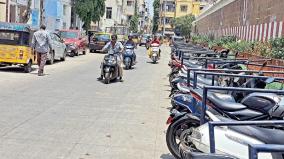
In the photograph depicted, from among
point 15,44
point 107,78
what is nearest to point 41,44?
point 15,44

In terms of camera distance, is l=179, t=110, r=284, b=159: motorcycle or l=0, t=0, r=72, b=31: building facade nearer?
l=179, t=110, r=284, b=159: motorcycle

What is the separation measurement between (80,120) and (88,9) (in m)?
45.1

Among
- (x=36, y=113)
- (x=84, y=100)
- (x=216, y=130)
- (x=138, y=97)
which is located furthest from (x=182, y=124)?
(x=138, y=97)

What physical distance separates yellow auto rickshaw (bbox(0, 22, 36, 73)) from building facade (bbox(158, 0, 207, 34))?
99579 mm

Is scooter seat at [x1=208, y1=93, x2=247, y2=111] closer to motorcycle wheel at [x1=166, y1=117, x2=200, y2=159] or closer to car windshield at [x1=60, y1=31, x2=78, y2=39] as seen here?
motorcycle wheel at [x1=166, y1=117, x2=200, y2=159]

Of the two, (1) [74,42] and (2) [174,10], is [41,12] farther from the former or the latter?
(2) [174,10]

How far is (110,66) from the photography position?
16.0 metres

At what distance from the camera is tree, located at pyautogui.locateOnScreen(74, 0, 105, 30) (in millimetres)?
53031

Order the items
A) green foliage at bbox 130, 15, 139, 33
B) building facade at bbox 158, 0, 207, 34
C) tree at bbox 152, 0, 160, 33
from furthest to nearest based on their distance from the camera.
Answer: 1. tree at bbox 152, 0, 160, 33
2. building facade at bbox 158, 0, 207, 34
3. green foliage at bbox 130, 15, 139, 33

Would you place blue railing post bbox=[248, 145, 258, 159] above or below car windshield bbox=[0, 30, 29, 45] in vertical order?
below

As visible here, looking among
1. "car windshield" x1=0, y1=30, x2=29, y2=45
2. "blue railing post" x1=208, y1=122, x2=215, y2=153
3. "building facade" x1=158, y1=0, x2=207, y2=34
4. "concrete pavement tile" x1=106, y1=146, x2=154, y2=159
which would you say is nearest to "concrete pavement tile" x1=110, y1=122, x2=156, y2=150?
"concrete pavement tile" x1=106, y1=146, x2=154, y2=159

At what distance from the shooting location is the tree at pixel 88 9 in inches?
2088

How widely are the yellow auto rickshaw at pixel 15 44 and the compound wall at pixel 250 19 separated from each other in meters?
10.4

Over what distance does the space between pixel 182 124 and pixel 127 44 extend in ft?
55.1
